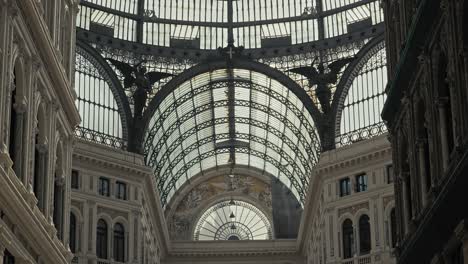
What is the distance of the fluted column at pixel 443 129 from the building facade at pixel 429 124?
0.10 ft

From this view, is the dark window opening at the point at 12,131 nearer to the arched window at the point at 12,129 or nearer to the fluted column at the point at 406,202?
the arched window at the point at 12,129

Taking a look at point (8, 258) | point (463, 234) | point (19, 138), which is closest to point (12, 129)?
point (19, 138)

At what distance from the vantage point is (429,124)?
3316 centimetres

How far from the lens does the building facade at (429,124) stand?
28578 mm

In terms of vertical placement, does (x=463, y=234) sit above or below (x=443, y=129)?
below

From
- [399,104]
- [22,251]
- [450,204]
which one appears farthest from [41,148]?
[450,204]

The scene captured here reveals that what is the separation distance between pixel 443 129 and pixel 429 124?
178 centimetres

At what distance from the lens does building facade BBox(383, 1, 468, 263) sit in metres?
28.6

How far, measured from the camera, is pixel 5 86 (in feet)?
103

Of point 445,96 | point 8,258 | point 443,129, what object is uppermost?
point 445,96

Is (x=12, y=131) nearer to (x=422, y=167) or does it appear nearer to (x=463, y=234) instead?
(x=422, y=167)

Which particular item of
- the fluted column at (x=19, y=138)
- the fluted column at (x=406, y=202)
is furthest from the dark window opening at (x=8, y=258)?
the fluted column at (x=406, y=202)

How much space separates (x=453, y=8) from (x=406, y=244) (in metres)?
10.5

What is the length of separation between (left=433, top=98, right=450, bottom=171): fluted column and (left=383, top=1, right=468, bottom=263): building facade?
0.03m
